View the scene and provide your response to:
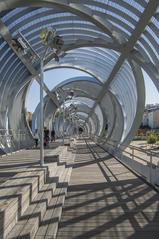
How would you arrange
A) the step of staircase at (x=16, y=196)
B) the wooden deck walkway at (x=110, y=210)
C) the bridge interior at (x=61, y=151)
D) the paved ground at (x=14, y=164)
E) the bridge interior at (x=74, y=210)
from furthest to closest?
the paved ground at (x=14, y=164)
the bridge interior at (x=61, y=151)
the wooden deck walkway at (x=110, y=210)
the bridge interior at (x=74, y=210)
the step of staircase at (x=16, y=196)

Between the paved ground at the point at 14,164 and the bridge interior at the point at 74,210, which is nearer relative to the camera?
the bridge interior at the point at 74,210

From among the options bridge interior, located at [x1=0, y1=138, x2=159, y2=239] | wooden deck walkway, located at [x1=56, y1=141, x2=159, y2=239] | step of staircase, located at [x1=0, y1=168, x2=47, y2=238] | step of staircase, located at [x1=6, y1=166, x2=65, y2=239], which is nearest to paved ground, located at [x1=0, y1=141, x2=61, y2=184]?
bridge interior, located at [x1=0, y1=138, x2=159, y2=239]

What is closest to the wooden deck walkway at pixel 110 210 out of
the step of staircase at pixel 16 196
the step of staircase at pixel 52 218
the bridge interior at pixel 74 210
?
the bridge interior at pixel 74 210

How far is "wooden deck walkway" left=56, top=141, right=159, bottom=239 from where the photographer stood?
6.57m

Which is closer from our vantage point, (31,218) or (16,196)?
(16,196)

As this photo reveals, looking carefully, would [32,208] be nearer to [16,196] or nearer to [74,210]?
[16,196]

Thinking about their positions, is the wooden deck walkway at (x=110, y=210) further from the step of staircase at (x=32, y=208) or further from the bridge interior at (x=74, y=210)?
the step of staircase at (x=32, y=208)

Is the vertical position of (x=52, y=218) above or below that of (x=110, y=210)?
above

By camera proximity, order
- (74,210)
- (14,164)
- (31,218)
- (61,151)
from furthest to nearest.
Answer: (61,151)
(14,164)
(74,210)
(31,218)

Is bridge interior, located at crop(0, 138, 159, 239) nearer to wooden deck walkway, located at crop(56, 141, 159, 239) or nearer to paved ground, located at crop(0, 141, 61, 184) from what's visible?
wooden deck walkway, located at crop(56, 141, 159, 239)

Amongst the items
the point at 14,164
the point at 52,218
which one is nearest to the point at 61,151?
the point at 14,164

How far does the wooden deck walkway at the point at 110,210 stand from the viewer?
6.57 meters

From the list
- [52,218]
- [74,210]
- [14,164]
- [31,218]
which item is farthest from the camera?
[14,164]

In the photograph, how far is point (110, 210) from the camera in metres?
8.30
